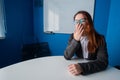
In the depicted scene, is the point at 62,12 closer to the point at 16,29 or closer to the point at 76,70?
the point at 16,29

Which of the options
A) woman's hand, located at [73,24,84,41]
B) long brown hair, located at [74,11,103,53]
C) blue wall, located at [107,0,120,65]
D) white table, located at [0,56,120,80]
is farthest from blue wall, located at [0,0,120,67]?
white table, located at [0,56,120,80]

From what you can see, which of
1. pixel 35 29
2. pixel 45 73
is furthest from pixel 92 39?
pixel 35 29

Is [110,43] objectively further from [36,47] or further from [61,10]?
[36,47]

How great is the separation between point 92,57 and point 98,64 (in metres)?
0.21

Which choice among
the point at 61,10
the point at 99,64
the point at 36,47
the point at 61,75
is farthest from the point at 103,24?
the point at 61,75

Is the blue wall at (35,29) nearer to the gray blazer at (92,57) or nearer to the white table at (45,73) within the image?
the gray blazer at (92,57)

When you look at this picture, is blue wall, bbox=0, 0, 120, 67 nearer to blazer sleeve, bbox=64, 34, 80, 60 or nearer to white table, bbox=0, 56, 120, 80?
blazer sleeve, bbox=64, 34, 80, 60

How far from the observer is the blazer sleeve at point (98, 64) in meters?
1.13

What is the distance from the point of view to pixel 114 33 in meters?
2.27

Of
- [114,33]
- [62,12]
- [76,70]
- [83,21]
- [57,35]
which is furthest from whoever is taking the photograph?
[57,35]

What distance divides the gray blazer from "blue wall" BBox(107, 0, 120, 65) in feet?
3.16

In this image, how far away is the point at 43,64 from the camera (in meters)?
1.30

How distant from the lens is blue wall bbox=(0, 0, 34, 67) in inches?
97.4

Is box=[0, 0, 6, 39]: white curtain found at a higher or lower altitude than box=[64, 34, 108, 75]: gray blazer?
higher
